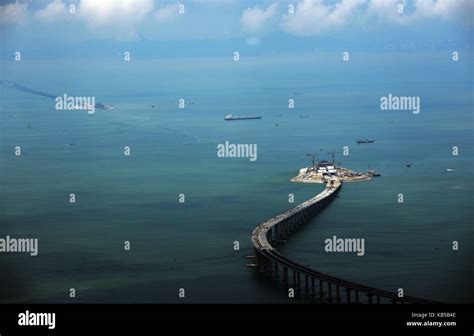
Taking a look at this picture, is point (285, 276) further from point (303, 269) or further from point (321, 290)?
point (321, 290)

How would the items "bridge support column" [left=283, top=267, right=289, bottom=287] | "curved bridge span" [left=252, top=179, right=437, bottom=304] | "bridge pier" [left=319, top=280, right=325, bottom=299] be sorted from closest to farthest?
"curved bridge span" [left=252, top=179, right=437, bottom=304]
"bridge pier" [left=319, top=280, right=325, bottom=299]
"bridge support column" [left=283, top=267, right=289, bottom=287]

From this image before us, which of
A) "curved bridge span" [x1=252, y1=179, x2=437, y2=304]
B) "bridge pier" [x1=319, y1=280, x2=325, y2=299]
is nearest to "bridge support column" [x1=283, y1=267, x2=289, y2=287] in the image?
"curved bridge span" [x1=252, y1=179, x2=437, y2=304]

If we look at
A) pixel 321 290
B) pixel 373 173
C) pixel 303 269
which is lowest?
pixel 321 290

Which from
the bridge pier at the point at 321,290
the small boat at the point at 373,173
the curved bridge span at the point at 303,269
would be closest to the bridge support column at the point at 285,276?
the curved bridge span at the point at 303,269

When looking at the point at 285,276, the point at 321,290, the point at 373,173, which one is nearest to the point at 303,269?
the point at 285,276

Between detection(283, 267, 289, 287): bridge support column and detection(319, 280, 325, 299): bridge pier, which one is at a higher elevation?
detection(283, 267, 289, 287): bridge support column

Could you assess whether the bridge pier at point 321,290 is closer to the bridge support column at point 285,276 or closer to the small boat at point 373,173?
the bridge support column at point 285,276

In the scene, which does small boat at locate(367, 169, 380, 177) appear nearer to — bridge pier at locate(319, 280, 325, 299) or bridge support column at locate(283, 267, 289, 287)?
bridge support column at locate(283, 267, 289, 287)

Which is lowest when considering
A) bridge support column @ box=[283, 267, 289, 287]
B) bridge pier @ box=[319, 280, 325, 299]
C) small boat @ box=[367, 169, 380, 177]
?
bridge pier @ box=[319, 280, 325, 299]

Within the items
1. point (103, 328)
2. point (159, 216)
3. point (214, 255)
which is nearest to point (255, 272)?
point (214, 255)
